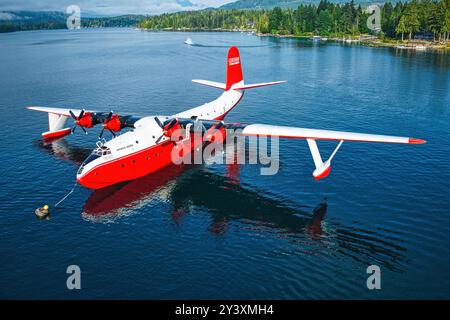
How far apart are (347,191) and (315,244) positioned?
34.3 feet

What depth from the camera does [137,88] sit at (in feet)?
298

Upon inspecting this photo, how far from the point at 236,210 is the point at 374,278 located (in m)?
13.3

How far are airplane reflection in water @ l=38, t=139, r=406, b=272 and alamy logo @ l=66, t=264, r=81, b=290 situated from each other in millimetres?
6859

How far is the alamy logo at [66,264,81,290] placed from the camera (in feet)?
87.0

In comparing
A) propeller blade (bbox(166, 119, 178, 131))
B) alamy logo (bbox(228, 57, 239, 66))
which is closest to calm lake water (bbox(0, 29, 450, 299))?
propeller blade (bbox(166, 119, 178, 131))

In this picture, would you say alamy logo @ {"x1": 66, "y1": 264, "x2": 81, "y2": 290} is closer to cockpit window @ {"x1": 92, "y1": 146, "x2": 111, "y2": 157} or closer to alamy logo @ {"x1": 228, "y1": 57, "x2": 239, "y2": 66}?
cockpit window @ {"x1": 92, "y1": 146, "x2": 111, "y2": 157}

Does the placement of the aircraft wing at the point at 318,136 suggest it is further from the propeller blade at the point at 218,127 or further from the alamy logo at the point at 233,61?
the alamy logo at the point at 233,61

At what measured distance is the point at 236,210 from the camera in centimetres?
3594

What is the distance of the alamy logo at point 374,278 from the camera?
86.0 feet

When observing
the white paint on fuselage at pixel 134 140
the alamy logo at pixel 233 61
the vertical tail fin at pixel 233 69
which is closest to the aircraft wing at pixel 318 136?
the white paint on fuselage at pixel 134 140

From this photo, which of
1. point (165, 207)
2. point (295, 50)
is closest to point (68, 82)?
A: point (165, 207)

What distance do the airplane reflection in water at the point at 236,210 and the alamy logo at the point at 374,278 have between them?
0.71m

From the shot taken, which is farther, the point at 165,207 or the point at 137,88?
the point at 137,88
